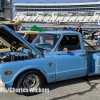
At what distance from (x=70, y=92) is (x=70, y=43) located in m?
1.45

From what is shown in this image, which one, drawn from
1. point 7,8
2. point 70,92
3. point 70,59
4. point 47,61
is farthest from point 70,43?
point 7,8

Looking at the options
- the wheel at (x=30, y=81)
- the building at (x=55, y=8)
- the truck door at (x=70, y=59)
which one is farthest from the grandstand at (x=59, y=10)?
the wheel at (x=30, y=81)

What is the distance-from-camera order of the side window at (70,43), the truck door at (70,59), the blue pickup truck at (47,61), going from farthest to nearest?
the side window at (70,43) → the truck door at (70,59) → the blue pickup truck at (47,61)

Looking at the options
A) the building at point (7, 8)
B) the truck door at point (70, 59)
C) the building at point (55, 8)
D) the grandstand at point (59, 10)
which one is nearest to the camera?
the truck door at point (70, 59)

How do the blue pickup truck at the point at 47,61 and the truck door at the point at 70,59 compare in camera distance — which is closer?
the blue pickup truck at the point at 47,61

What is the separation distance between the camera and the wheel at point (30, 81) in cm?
346

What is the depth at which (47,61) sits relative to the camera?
12.4 feet

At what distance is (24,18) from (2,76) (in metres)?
91.3

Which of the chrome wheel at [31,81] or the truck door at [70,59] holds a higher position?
the truck door at [70,59]

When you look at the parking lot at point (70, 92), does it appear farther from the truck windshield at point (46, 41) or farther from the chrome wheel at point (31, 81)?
the truck windshield at point (46, 41)

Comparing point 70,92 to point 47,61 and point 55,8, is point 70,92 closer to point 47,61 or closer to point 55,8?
point 47,61

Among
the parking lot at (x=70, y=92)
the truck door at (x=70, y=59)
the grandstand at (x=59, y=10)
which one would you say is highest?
the grandstand at (x=59, y=10)

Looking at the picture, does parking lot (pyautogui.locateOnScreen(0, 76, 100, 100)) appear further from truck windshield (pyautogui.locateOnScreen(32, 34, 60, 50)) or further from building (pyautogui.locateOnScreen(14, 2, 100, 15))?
building (pyautogui.locateOnScreen(14, 2, 100, 15))

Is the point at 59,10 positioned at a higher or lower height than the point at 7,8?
lower
